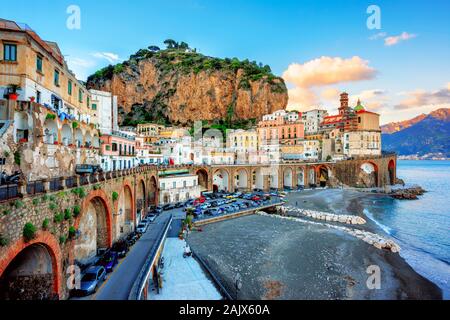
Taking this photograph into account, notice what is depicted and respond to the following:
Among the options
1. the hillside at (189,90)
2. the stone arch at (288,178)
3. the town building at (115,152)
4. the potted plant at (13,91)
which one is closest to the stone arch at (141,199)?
the town building at (115,152)

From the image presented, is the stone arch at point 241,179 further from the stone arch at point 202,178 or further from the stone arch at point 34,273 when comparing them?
the stone arch at point 34,273

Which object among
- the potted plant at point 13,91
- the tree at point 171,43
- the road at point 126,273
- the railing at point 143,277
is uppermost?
the tree at point 171,43

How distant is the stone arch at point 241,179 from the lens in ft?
219

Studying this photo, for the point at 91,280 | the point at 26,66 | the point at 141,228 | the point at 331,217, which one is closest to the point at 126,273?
the point at 91,280

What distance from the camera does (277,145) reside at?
83312 millimetres

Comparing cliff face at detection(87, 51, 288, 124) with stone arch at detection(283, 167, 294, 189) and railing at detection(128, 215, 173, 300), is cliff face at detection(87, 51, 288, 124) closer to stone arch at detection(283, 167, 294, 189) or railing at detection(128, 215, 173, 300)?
stone arch at detection(283, 167, 294, 189)

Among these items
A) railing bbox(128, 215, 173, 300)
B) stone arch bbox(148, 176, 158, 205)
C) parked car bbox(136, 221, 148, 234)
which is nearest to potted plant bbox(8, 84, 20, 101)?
railing bbox(128, 215, 173, 300)

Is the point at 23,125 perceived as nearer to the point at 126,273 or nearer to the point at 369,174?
the point at 126,273

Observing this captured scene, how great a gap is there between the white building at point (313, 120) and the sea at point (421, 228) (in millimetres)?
44524

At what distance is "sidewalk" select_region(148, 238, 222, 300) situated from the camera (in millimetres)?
16422

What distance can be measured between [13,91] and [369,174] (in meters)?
89.5

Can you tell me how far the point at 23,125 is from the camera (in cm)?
1533

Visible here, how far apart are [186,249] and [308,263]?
1169 cm

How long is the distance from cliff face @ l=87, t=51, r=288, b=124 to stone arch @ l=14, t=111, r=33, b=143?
3642 inches
